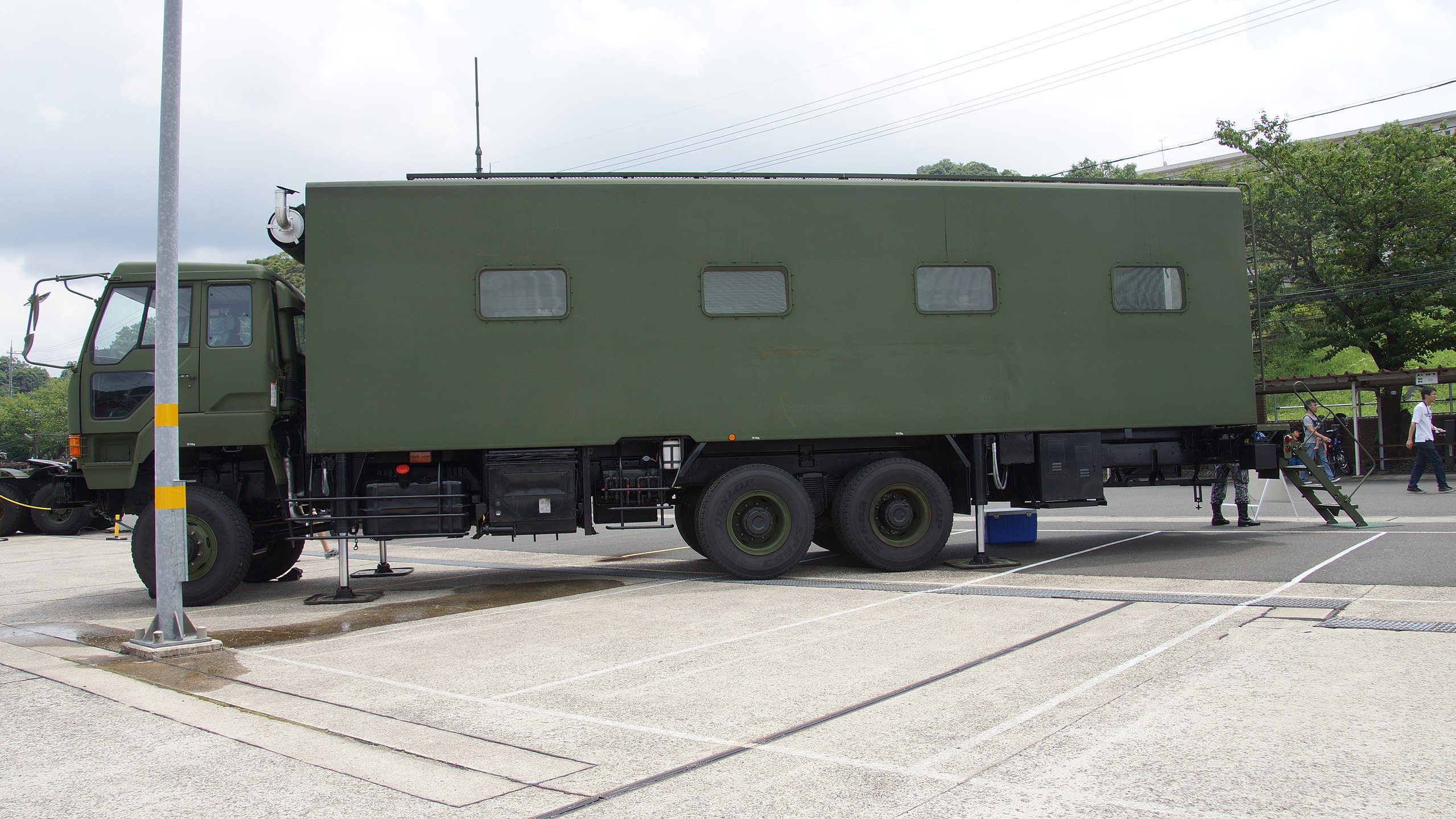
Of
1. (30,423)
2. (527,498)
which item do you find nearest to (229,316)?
(527,498)

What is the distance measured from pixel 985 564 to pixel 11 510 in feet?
65.2

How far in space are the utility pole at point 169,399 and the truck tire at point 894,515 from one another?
5433 mm

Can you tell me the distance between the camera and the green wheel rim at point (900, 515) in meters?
Result: 9.12

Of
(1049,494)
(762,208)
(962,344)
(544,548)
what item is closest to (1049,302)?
(962,344)

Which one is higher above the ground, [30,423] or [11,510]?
[30,423]

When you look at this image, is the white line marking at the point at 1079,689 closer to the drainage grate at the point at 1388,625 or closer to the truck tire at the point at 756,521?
the drainage grate at the point at 1388,625

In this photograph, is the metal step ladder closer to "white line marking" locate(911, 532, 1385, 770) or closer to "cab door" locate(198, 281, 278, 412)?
"white line marking" locate(911, 532, 1385, 770)

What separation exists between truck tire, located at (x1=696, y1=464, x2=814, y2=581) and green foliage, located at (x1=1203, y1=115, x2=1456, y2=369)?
1986 cm

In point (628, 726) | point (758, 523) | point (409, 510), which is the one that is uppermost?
point (409, 510)

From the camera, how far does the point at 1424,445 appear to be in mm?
15836

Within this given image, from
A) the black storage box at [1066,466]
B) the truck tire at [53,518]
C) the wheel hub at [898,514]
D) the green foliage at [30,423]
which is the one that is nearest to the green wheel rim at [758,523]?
the wheel hub at [898,514]

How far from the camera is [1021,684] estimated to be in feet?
15.9

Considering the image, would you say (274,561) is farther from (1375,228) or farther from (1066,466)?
(1375,228)

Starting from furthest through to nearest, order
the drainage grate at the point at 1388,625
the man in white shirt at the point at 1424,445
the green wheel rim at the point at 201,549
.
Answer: the man in white shirt at the point at 1424,445, the green wheel rim at the point at 201,549, the drainage grate at the point at 1388,625
